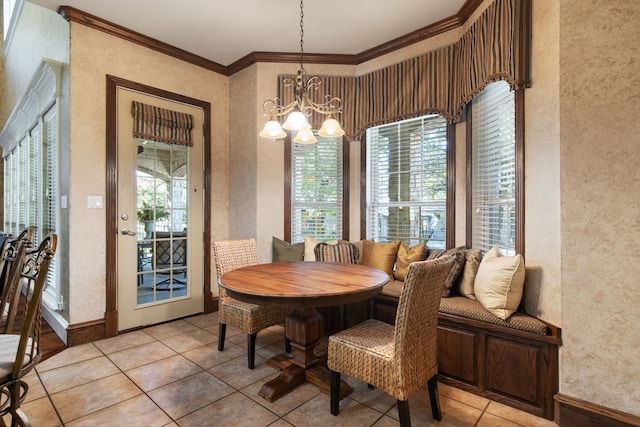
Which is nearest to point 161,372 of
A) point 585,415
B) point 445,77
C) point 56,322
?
point 56,322

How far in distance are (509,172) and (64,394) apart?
11.1 feet

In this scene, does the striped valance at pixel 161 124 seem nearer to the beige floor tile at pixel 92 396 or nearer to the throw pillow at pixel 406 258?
the beige floor tile at pixel 92 396

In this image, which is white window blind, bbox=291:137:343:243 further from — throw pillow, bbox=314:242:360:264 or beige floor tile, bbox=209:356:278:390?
beige floor tile, bbox=209:356:278:390

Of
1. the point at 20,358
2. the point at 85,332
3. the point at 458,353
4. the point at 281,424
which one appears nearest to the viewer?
the point at 20,358

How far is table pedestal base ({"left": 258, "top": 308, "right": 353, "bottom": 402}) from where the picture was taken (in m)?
2.14

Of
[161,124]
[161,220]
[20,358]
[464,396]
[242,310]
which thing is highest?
[161,124]

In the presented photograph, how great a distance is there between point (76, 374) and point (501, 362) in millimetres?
2913

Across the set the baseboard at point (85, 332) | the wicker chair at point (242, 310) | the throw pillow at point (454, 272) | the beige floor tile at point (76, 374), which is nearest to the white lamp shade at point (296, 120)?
the wicker chair at point (242, 310)

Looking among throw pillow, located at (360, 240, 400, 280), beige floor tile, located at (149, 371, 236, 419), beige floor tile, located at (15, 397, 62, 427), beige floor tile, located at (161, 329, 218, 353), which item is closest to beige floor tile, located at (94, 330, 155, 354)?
beige floor tile, located at (161, 329, 218, 353)

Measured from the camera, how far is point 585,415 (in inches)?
68.6

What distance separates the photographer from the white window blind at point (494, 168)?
2.41 metres

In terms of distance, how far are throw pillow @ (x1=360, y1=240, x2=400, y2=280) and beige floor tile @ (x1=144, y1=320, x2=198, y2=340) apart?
1.89m

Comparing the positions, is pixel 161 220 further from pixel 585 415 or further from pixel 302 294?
pixel 585 415

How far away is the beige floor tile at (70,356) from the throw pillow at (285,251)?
69.1 inches
